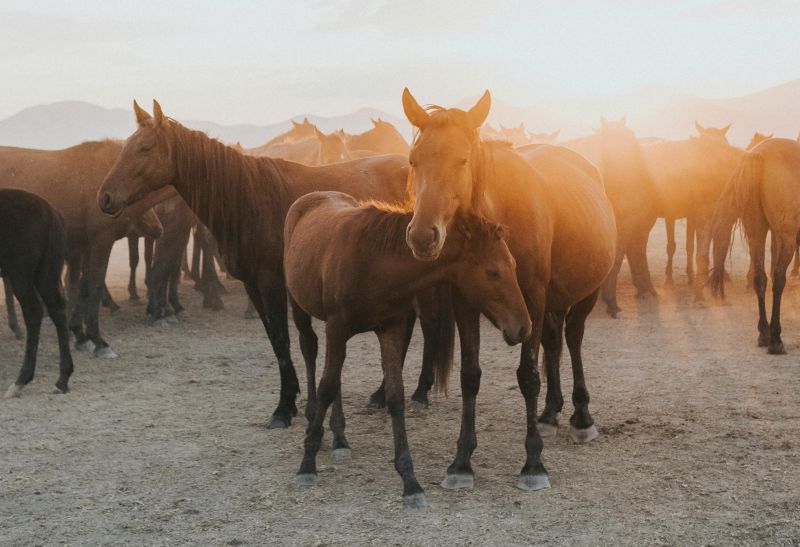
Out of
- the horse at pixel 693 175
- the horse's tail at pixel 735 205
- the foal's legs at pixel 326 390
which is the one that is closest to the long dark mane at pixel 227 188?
the foal's legs at pixel 326 390

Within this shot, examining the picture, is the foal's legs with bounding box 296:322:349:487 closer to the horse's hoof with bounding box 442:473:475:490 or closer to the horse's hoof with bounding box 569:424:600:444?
the horse's hoof with bounding box 442:473:475:490

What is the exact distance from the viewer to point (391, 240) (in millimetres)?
4926

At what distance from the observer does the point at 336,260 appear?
5094 millimetres

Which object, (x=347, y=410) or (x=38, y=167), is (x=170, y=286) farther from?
(x=347, y=410)

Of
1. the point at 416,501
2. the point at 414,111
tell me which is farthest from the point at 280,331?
the point at 414,111

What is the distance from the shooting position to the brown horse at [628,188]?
481 inches

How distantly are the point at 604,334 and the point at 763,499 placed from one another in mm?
5531

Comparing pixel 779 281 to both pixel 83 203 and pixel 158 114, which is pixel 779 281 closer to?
pixel 158 114

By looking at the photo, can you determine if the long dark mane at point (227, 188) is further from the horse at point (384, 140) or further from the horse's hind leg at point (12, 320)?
the horse at point (384, 140)

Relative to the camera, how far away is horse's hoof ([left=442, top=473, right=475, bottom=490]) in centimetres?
508

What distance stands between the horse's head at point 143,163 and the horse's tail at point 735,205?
19.3 feet

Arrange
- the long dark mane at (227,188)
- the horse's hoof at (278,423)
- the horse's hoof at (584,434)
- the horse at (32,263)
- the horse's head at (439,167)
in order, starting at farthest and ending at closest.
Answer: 1. the horse at (32,263)
2. the long dark mane at (227,188)
3. the horse's hoof at (278,423)
4. the horse's hoof at (584,434)
5. the horse's head at (439,167)

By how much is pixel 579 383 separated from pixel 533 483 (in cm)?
136

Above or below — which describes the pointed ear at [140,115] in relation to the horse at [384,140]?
above
